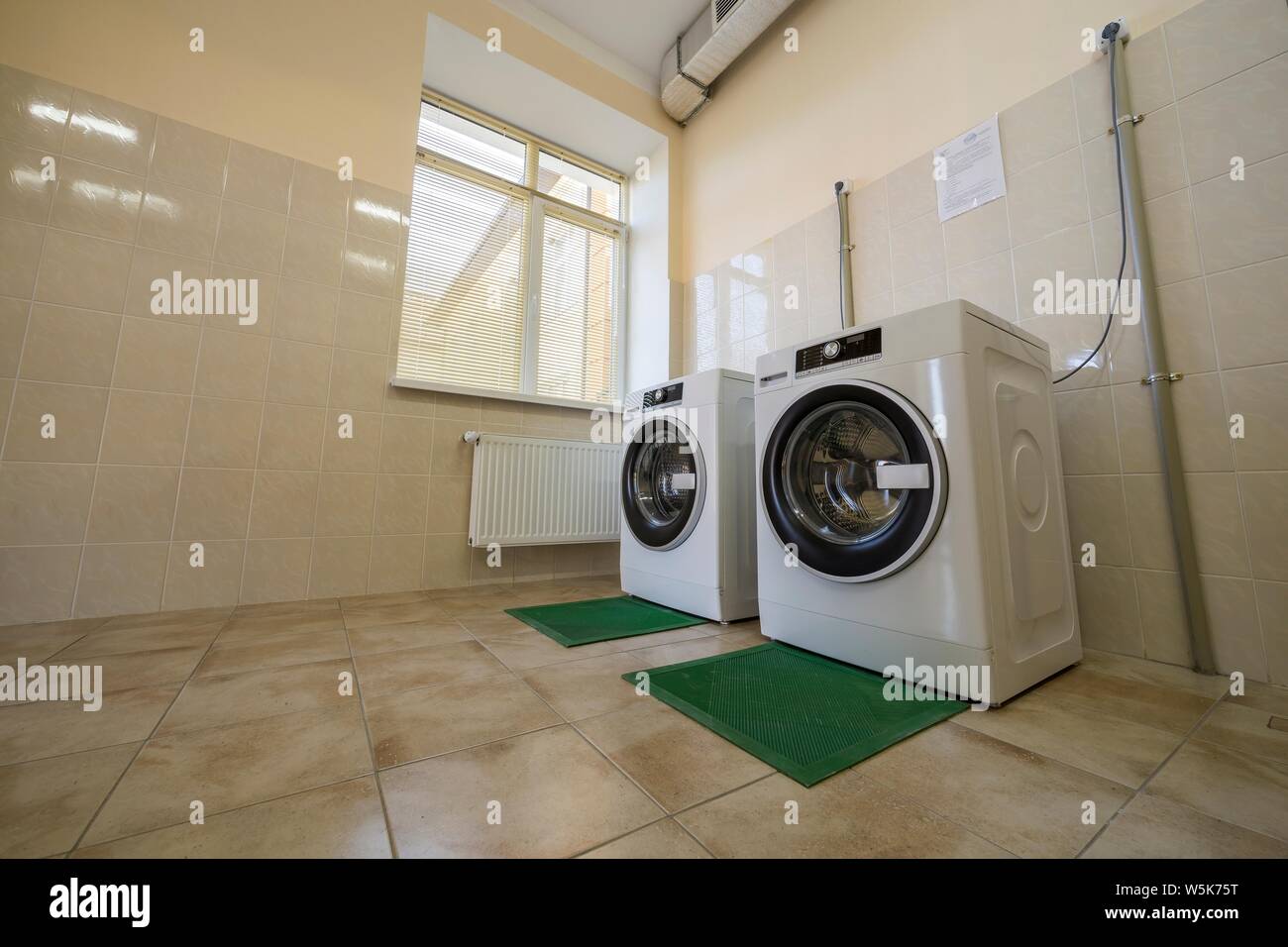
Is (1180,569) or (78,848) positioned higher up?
(1180,569)

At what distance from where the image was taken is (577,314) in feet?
10.6

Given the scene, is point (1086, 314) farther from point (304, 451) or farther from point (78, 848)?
point (304, 451)

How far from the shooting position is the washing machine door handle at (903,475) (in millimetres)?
1138

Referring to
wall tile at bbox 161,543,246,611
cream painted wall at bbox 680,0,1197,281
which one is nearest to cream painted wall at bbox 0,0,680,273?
cream painted wall at bbox 680,0,1197,281

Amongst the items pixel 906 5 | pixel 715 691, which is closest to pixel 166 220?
pixel 715 691

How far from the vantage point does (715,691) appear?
3.78 ft

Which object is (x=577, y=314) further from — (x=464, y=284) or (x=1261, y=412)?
(x=1261, y=412)

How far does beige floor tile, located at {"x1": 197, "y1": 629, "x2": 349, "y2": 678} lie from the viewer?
4.17 feet

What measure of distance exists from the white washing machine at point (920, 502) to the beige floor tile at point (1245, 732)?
272mm

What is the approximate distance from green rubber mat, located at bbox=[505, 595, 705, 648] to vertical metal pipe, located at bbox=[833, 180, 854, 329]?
1425mm

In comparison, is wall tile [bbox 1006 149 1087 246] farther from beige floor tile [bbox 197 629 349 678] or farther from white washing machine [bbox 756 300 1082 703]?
beige floor tile [bbox 197 629 349 678]

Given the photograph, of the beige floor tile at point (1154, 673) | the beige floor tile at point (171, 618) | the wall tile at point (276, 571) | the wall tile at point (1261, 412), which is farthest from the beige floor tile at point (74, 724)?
the wall tile at point (1261, 412)

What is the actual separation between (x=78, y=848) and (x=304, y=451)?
176cm

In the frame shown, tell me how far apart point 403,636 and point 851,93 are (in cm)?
292
